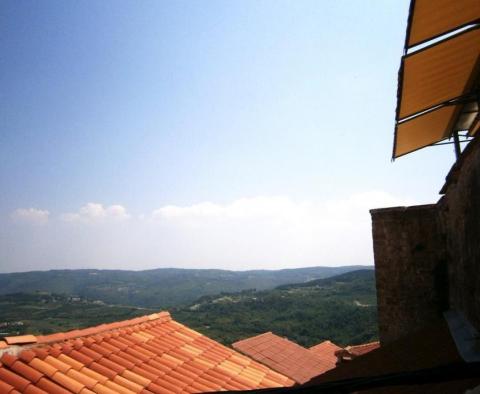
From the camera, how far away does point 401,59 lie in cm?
374

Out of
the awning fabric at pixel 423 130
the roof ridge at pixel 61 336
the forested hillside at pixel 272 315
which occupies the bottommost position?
the forested hillside at pixel 272 315

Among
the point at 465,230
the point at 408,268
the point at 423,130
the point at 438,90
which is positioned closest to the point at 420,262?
the point at 408,268

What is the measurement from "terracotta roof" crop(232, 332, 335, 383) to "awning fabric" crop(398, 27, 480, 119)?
9.90 metres

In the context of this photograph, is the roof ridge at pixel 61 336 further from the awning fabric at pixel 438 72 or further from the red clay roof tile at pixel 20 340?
the awning fabric at pixel 438 72

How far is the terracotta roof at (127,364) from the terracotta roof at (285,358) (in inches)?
247

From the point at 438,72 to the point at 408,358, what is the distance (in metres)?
3.34

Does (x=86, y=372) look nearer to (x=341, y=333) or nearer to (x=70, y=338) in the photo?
(x=70, y=338)

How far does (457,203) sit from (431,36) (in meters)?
1.82

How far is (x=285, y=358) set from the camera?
1348cm

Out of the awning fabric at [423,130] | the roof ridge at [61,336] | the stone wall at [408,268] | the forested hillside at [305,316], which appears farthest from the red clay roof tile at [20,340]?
the forested hillside at [305,316]

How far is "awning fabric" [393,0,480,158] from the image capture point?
3318mm

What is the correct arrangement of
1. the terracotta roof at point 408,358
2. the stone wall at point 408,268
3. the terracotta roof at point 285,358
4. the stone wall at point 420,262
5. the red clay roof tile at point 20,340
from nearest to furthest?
the terracotta roof at point 408,358
the stone wall at point 420,262
the red clay roof tile at point 20,340
the stone wall at point 408,268
the terracotta roof at point 285,358

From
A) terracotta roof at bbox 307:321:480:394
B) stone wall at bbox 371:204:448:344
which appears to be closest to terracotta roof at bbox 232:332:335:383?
stone wall at bbox 371:204:448:344

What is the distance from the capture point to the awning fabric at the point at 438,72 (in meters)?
A: 3.32
